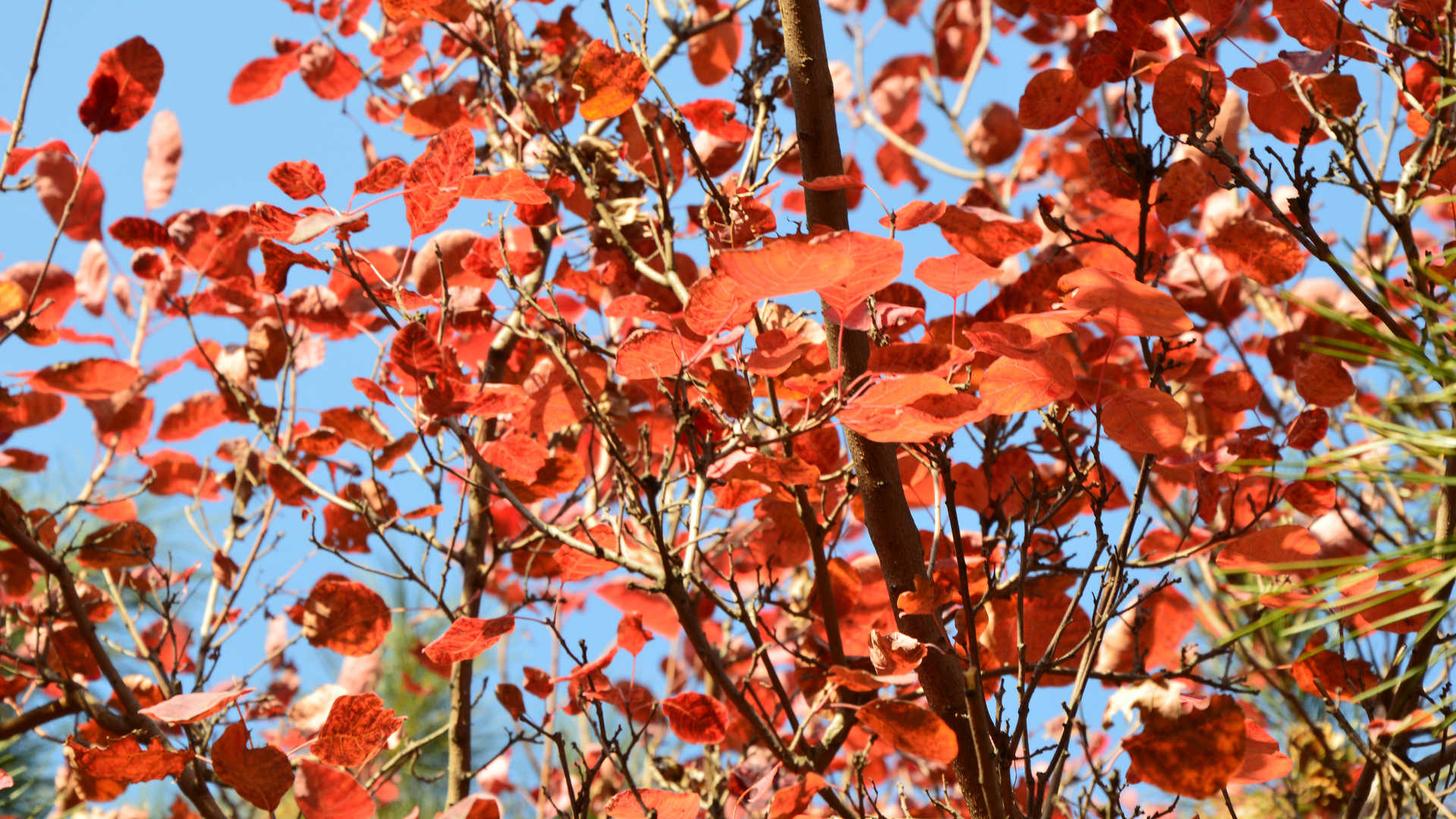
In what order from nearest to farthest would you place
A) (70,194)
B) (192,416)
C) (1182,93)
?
(1182,93), (70,194), (192,416)

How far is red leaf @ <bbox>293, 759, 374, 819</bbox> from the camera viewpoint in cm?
101

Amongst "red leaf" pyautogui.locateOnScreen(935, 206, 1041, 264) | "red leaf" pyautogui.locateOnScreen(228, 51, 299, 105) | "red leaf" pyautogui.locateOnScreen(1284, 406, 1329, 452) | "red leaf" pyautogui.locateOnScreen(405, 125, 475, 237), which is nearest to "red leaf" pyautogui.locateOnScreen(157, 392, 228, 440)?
"red leaf" pyautogui.locateOnScreen(228, 51, 299, 105)

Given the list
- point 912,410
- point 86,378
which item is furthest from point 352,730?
point 86,378

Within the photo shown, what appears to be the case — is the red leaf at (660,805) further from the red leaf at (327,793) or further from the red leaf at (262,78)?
the red leaf at (262,78)

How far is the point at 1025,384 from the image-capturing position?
90 cm

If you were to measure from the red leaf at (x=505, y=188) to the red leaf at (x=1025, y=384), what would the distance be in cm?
44

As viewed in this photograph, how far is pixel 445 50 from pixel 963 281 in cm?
→ 150

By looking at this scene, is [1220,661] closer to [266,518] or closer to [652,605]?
[652,605]

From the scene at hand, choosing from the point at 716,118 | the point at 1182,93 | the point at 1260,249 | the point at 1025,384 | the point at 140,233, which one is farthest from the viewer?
the point at 140,233

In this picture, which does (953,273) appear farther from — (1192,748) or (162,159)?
(162,159)

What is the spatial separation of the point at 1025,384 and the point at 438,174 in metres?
0.57

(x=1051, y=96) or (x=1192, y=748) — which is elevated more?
(x=1051, y=96)

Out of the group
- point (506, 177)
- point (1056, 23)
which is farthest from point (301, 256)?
point (1056, 23)

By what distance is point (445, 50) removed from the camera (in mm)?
2090
